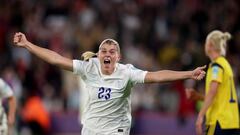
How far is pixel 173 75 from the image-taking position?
31.6 feet

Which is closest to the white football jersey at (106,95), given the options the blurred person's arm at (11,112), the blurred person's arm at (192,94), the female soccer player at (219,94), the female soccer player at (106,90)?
the female soccer player at (106,90)

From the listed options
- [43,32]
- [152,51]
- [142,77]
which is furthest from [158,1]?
[142,77]

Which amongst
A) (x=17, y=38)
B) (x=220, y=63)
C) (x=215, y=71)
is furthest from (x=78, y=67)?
(x=220, y=63)

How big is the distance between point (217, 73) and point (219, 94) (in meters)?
0.29

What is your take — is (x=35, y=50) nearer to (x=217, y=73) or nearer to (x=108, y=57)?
(x=108, y=57)

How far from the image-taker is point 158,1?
21.1m

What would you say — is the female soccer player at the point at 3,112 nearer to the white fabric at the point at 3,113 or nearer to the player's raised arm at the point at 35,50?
the white fabric at the point at 3,113

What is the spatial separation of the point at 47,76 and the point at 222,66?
29.4 feet

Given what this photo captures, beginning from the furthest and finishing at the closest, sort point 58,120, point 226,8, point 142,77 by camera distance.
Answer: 1. point 226,8
2. point 58,120
3. point 142,77

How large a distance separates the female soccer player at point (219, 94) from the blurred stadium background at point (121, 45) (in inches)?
258

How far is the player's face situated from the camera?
33.4 feet

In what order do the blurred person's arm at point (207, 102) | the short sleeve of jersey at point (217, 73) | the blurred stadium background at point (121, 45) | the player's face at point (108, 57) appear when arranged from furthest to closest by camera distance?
1. the blurred stadium background at point (121, 45)
2. the short sleeve of jersey at point (217, 73)
3. the blurred person's arm at point (207, 102)
4. the player's face at point (108, 57)

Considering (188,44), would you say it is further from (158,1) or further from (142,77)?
(142,77)

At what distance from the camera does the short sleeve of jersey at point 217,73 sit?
11188 mm
